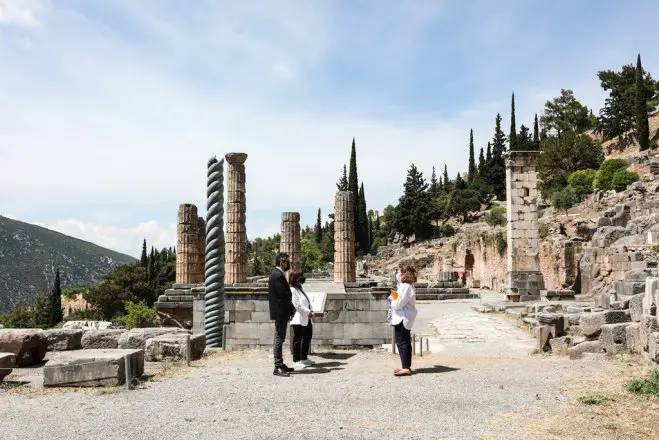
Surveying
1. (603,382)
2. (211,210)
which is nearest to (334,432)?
(603,382)

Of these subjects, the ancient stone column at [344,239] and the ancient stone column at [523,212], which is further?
the ancient stone column at [344,239]

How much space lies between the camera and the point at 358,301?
33.7ft

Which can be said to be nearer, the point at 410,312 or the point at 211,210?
the point at 410,312

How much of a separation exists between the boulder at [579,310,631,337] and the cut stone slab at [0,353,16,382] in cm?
884

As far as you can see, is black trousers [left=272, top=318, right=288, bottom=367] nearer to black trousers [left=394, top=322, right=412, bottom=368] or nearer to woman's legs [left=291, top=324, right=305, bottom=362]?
woman's legs [left=291, top=324, right=305, bottom=362]

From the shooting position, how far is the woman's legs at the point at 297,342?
8023mm

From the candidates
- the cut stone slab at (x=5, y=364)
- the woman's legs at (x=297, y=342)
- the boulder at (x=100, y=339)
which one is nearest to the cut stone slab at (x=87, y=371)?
the cut stone slab at (x=5, y=364)

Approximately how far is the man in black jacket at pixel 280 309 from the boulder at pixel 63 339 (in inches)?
174

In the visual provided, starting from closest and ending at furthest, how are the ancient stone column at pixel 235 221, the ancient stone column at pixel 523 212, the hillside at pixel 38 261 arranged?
1. the ancient stone column at pixel 523 212
2. the ancient stone column at pixel 235 221
3. the hillside at pixel 38 261

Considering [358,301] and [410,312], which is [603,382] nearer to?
[410,312]

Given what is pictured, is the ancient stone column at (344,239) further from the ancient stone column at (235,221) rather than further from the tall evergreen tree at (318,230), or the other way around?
the tall evergreen tree at (318,230)

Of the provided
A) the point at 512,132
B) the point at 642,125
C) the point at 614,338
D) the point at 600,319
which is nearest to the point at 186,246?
the point at 600,319

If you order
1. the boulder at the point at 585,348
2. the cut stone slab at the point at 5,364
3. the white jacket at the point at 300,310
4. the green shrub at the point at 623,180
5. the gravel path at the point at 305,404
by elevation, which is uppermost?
the green shrub at the point at 623,180

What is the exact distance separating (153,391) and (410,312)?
3.47 m
